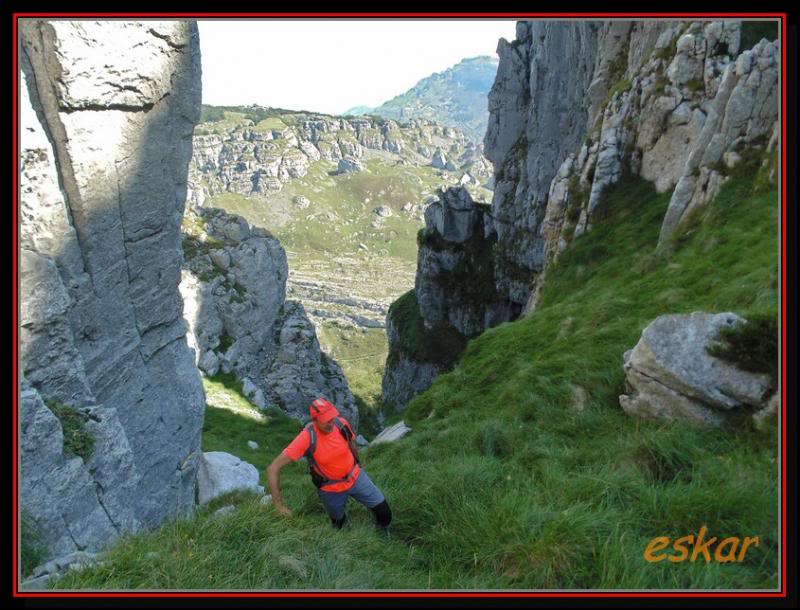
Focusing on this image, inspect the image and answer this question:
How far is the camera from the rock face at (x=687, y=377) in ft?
24.3

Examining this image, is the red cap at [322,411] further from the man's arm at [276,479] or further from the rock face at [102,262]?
the rock face at [102,262]

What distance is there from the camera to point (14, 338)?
6.68 metres

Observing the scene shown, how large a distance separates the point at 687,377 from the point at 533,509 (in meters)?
3.70

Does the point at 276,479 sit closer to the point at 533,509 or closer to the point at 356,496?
the point at 356,496

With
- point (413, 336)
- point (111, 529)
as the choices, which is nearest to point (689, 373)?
point (111, 529)

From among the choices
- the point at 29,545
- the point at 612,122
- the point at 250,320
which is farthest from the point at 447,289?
the point at 29,545

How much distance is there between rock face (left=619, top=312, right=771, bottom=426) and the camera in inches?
291

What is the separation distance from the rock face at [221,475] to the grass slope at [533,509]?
16.5 meters

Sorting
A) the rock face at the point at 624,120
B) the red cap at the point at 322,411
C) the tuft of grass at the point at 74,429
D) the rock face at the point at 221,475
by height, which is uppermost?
the rock face at the point at 624,120

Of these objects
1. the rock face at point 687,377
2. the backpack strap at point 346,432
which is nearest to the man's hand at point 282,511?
the backpack strap at point 346,432

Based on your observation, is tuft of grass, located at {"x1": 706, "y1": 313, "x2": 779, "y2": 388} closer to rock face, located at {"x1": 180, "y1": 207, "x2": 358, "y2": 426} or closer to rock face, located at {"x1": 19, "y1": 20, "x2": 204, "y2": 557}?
rock face, located at {"x1": 19, "y1": 20, "x2": 204, "y2": 557}

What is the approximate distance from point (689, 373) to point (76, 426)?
14529 mm

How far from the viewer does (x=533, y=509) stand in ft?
19.5

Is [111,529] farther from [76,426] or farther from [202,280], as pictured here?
[202,280]
